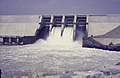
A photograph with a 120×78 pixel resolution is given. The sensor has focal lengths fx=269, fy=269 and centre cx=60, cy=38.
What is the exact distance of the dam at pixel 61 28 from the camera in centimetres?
3785

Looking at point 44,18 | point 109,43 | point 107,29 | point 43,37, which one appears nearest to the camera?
point 109,43

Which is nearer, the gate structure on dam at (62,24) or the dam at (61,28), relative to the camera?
the dam at (61,28)

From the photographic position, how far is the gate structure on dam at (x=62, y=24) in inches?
1607

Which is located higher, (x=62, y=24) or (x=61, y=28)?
(x=62, y=24)

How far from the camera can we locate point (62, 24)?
41.4m

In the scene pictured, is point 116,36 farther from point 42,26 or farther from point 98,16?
point 42,26

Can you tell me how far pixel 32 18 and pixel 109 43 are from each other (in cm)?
1485

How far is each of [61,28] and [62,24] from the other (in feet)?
2.36

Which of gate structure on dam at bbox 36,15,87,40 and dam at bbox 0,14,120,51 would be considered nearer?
dam at bbox 0,14,120,51

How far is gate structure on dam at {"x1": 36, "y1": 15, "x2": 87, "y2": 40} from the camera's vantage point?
1607 inches

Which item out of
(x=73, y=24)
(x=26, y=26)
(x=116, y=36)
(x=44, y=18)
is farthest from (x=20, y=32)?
(x=116, y=36)

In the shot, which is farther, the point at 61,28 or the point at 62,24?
the point at 62,24

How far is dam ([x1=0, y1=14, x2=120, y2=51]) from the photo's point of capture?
37.9 m

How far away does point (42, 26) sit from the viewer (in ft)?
139
